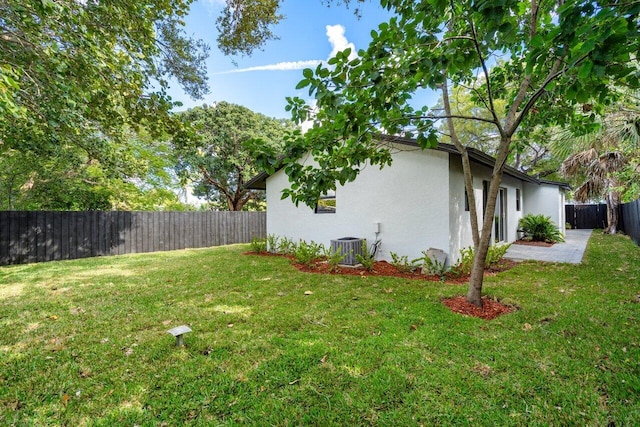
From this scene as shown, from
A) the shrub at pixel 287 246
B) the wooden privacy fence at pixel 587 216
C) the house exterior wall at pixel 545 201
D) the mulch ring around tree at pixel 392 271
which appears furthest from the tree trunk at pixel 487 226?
the wooden privacy fence at pixel 587 216

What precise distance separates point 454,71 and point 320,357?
3.03m

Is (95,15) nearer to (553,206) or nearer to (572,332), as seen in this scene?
(572,332)

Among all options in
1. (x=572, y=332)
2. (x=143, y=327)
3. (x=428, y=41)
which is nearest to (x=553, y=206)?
(x=572, y=332)

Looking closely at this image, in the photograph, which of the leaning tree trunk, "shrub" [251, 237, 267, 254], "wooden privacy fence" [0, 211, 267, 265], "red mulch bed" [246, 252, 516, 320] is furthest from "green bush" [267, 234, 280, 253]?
the leaning tree trunk

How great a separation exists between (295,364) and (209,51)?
6.64 m

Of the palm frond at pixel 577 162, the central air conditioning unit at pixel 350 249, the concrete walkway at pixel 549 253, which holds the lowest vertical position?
the concrete walkway at pixel 549 253

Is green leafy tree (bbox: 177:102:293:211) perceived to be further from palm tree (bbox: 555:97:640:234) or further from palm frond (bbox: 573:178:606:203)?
A: palm frond (bbox: 573:178:606:203)

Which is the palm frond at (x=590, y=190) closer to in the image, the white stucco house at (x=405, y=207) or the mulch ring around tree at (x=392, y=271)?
the white stucco house at (x=405, y=207)

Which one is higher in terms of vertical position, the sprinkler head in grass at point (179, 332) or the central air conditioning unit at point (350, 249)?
the central air conditioning unit at point (350, 249)

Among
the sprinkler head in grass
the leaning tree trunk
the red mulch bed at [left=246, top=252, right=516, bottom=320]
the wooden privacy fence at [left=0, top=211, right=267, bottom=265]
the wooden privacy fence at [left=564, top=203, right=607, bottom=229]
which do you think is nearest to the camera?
the sprinkler head in grass

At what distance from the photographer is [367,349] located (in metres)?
2.95

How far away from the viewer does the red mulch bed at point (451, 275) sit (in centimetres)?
397

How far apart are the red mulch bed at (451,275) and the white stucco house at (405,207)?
597mm

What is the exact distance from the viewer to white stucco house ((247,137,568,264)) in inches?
253
